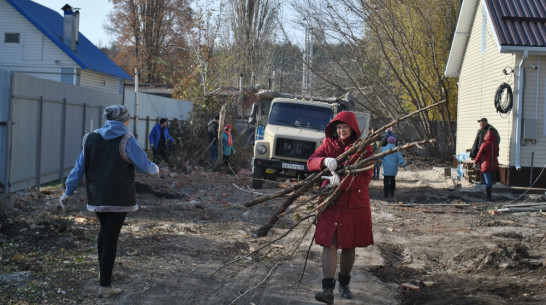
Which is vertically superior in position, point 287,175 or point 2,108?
point 2,108

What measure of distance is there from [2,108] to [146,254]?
4.53 metres

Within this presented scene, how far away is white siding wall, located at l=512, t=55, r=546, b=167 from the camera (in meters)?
15.9

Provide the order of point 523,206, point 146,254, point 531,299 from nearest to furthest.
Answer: point 531,299, point 146,254, point 523,206

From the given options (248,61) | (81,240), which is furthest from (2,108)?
(248,61)

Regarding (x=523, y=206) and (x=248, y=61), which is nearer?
(x=523, y=206)

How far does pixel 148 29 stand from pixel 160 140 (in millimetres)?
29732

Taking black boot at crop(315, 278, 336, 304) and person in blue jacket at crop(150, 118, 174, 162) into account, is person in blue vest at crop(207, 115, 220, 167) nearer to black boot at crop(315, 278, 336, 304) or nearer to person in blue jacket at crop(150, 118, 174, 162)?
person in blue jacket at crop(150, 118, 174, 162)

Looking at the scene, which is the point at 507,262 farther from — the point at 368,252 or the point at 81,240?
the point at 81,240

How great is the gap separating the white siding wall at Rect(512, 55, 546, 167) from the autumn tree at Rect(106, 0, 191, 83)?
34030mm

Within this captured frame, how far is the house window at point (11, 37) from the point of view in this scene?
34.0m

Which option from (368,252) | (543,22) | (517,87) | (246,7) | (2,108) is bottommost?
(368,252)

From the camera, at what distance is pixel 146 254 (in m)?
7.58

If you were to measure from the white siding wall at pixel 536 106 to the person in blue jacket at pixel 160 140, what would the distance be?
1093 cm

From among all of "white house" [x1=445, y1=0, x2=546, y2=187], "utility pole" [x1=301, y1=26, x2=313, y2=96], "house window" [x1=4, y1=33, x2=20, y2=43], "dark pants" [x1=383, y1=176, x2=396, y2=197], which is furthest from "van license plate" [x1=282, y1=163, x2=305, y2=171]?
"house window" [x1=4, y1=33, x2=20, y2=43]
